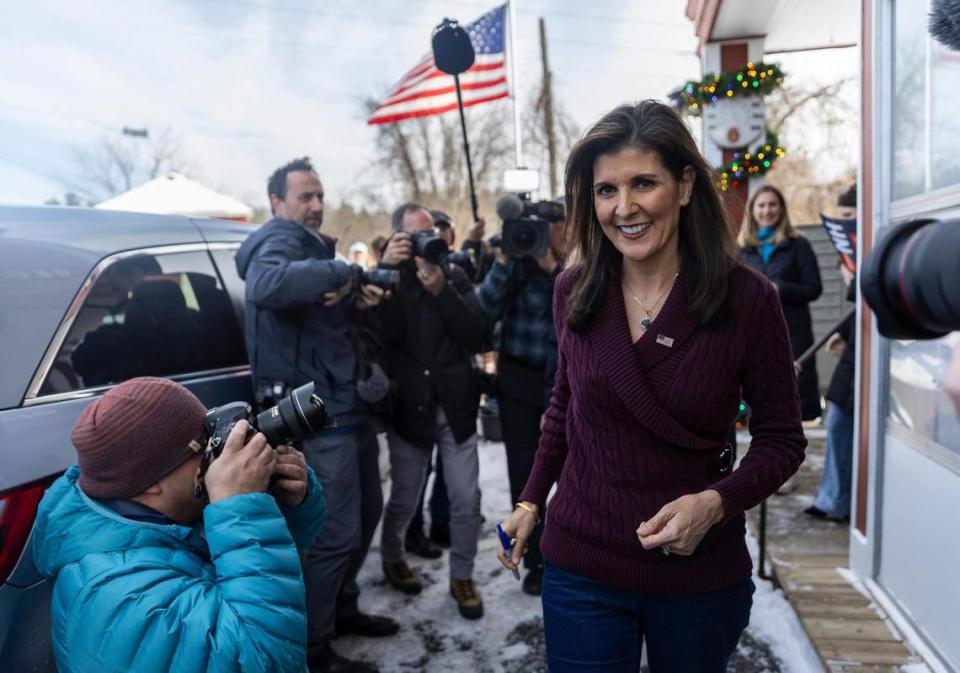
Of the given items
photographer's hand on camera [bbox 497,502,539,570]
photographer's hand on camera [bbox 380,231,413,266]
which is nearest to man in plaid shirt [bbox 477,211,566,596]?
photographer's hand on camera [bbox 380,231,413,266]

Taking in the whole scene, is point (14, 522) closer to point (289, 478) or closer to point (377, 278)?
point (289, 478)

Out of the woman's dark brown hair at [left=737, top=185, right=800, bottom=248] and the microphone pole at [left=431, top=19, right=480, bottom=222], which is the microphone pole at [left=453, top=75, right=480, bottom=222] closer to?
the microphone pole at [left=431, top=19, right=480, bottom=222]

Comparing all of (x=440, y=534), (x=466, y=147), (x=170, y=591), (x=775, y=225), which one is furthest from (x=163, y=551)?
(x=775, y=225)

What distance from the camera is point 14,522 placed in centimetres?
165

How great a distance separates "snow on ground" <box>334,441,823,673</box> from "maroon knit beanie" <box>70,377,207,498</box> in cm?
190

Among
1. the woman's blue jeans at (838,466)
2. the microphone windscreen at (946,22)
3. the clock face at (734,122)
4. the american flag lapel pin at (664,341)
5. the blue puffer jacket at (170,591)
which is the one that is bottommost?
the woman's blue jeans at (838,466)

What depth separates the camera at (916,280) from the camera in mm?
775

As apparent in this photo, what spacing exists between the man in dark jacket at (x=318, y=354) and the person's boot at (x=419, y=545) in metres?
1.20

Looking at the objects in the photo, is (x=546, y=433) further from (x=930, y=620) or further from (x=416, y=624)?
(x=416, y=624)

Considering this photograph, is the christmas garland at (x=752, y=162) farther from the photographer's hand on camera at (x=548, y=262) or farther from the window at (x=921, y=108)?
the window at (x=921, y=108)

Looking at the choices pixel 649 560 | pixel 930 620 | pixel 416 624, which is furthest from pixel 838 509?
pixel 649 560

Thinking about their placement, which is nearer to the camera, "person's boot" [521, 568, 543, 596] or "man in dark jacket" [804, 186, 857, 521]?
"person's boot" [521, 568, 543, 596]

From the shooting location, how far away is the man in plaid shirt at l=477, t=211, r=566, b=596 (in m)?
3.50

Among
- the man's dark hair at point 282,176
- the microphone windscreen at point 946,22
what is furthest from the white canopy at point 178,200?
the microphone windscreen at point 946,22
